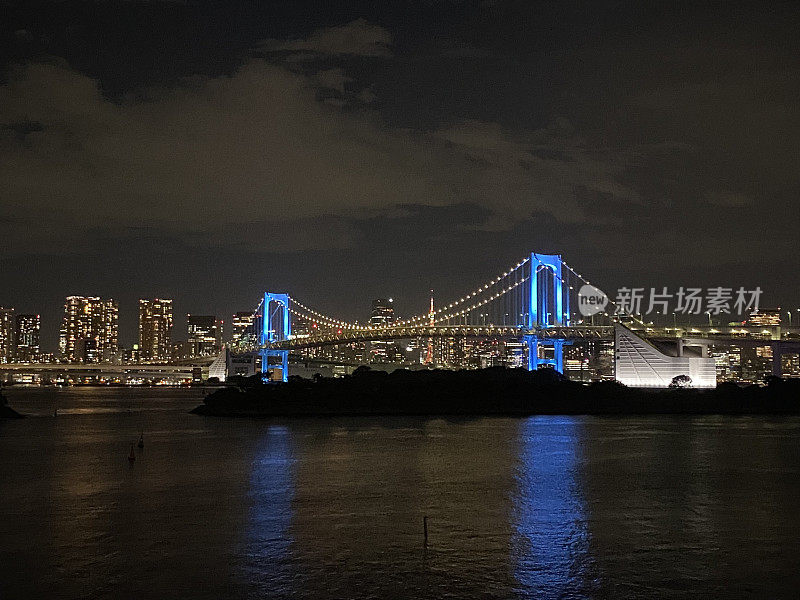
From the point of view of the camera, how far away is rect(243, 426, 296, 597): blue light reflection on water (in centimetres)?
1002

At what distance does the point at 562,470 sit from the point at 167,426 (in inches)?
744

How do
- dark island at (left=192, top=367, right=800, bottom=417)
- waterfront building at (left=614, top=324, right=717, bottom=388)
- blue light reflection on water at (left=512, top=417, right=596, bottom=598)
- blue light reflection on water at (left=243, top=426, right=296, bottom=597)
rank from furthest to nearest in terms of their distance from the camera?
waterfront building at (left=614, top=324, right=717, bottom=388)
dark island at (left=192, top=367, right=800, bottom=417)
blue light reflection on water at (left=243, top=426, right=296, bottom=597)
blue light reflection on water at (left=512, top=417, right=596, bottom=598)

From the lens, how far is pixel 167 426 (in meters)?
33.7

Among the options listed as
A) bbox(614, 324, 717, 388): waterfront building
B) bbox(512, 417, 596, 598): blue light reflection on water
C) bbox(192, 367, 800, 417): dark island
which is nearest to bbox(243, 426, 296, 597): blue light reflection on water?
bbox(512, 417, 596, 598): blue light reflection on water

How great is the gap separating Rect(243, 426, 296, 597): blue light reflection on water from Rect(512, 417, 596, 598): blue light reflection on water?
110 inches

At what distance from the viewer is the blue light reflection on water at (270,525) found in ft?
32.9

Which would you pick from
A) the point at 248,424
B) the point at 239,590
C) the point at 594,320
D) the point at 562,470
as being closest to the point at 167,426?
the point at 248,424

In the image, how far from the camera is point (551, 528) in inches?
510

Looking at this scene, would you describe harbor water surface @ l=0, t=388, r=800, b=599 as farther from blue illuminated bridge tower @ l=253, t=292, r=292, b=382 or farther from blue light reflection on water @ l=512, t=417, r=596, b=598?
blue illuminated bridge tower @ l=253, t=292, r=292, b=382

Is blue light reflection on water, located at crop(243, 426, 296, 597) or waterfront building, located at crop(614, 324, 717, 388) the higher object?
waterfront building, located at crop(614, 324, 717, 388)

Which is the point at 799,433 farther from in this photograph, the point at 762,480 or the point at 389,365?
the point at 389,365

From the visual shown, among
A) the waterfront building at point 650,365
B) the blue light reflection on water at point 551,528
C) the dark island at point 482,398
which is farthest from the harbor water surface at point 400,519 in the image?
the waterfront building at point 650,365

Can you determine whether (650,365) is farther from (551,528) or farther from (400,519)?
(400,519)

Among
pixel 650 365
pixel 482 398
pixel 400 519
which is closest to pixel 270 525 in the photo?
pixel 400 519
